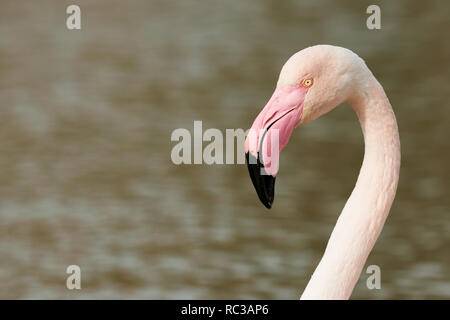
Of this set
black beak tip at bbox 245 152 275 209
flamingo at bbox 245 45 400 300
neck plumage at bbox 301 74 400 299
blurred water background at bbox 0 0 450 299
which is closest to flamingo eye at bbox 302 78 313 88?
flamingo at bbox 245 45 400 300

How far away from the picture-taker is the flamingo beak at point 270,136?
305 centimetres

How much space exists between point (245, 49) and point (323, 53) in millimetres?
6974

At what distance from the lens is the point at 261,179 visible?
10.1 feet

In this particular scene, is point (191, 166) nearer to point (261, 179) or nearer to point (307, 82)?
point (307, 82)

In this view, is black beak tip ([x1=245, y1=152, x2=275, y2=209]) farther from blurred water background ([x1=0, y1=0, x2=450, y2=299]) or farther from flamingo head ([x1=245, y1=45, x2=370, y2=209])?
blurred water background ([x1=0, y1=0, x2=450, y2=299])

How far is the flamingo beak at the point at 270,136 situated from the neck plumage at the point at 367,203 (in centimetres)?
24

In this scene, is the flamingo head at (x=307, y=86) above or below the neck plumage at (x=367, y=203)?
above

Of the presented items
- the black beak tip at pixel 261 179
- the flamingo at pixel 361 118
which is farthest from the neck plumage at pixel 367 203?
the black beak tip at pixel 261 179

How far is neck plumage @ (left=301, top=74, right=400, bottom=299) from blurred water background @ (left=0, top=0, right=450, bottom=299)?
133 inches

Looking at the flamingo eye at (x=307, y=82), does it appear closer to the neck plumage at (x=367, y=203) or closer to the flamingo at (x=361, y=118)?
the flamingo at (x=361, y=118)

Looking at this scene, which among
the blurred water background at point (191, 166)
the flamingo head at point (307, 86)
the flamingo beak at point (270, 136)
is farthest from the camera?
the blurred water background at point (191, 166)

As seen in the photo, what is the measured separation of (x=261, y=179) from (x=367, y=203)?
454 millimetres

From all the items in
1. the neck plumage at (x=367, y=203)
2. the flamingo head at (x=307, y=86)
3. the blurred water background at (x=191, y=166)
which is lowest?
the neck plumage at (x=367, y=203)
